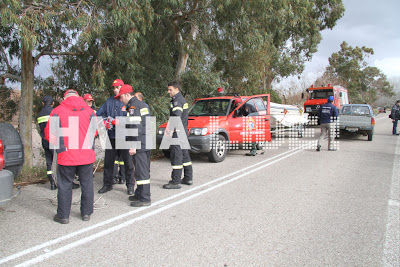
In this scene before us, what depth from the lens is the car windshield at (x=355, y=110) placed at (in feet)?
44.3

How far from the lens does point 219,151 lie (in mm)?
8281

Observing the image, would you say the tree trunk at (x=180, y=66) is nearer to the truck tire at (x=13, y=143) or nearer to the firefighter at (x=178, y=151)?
the firefighter at (x=178, y=151)

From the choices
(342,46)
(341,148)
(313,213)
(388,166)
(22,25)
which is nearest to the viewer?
(313,213)

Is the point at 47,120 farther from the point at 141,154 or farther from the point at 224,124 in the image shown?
the point at 224,124

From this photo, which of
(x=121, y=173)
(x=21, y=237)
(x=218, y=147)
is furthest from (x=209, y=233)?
(x=218, y=147)

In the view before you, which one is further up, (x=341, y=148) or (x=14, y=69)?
(x=14, y=69)

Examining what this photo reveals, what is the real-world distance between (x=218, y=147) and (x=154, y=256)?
5180mm

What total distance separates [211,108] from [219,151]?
135 cm

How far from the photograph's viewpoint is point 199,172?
7164 millimetres

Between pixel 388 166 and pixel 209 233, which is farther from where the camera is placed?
pixel 388 166

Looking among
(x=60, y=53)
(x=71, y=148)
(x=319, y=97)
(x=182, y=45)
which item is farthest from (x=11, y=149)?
(x=319, y=97)

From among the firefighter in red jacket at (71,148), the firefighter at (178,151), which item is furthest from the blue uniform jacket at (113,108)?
the firefighter in red jacket at (71,148)

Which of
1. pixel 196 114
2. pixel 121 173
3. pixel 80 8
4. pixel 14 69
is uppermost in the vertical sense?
pixel 80 8

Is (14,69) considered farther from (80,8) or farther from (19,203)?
(19,203)
